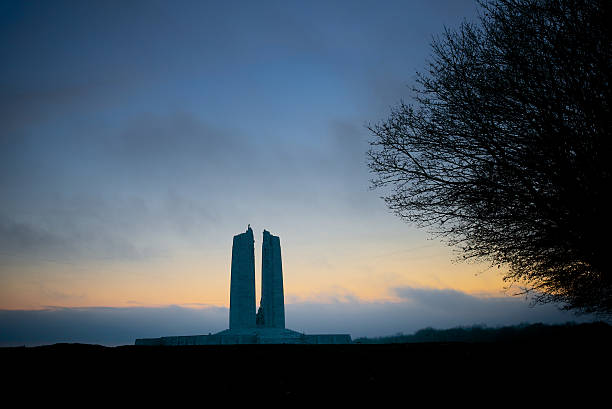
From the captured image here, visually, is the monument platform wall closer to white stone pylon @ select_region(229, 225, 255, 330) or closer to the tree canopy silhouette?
white stone pylon @ select_region(229, 225, 255, 330)

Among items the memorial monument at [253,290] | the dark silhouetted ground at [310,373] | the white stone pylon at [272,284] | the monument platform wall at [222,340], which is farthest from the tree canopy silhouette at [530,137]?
the white stone pylon at [272,284]

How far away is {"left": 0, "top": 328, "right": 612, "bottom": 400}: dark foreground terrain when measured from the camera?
3455mm

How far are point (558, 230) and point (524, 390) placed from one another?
518 cm

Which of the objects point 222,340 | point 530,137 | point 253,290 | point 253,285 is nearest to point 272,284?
point 253,285

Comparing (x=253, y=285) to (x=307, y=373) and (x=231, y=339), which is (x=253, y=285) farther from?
(x=307, y=373)

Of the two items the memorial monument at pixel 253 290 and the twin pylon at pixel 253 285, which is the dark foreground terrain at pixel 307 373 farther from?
the twin pylon at pixel 253 285

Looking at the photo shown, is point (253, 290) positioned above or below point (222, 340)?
above

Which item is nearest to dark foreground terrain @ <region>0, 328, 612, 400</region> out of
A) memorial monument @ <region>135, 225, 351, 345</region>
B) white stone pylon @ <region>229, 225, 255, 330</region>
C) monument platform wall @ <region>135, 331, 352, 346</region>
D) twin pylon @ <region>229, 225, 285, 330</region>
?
monument platform wall @ <region>135, 331, 352, 346</region>

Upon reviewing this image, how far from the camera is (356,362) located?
174 inches

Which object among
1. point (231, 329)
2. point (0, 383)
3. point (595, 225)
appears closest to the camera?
point (0, 383)

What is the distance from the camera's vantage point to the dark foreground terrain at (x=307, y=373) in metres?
3.46

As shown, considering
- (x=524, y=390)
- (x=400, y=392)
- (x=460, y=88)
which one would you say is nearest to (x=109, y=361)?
(x=400, y=392)

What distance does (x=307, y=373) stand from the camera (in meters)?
4.01

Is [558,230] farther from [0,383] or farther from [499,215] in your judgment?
Answer: [0,383]
